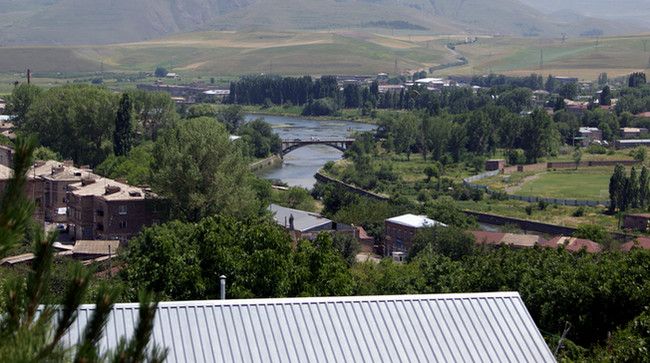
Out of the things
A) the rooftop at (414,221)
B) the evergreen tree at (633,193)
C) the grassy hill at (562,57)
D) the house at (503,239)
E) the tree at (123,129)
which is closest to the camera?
the house at (503,239)

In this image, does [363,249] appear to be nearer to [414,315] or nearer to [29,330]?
[414,315]

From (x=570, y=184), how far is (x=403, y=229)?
1100 centimetres

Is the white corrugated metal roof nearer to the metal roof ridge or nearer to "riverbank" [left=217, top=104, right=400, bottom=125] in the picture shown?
the metal roof ridge

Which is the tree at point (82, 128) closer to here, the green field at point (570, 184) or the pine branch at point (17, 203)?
the green field at point (570, 184)

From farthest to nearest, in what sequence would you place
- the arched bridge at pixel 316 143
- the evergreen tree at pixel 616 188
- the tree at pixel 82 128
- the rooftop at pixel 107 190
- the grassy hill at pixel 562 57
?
the grassy hill at pixel 562 57 < the arched bridge at pixel 316 143 < the tree at pixel 82 128 < the evergreen tree at pixel 616 188 < the rooftop at pixel 107 190

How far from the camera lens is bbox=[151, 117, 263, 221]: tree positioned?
19.3 m

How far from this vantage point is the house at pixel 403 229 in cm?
2142

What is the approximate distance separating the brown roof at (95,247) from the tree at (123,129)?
10.3 m

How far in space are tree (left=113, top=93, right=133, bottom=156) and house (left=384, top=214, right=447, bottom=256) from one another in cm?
873

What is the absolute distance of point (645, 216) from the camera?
79.2ft

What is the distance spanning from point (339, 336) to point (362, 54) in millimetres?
92235

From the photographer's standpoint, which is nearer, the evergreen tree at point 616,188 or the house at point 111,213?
the house at point 111,213

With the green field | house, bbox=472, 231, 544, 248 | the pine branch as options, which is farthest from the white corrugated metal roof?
the green field

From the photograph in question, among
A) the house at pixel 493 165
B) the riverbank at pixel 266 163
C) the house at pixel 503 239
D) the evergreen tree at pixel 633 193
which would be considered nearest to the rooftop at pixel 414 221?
the house at pixel 503 239
